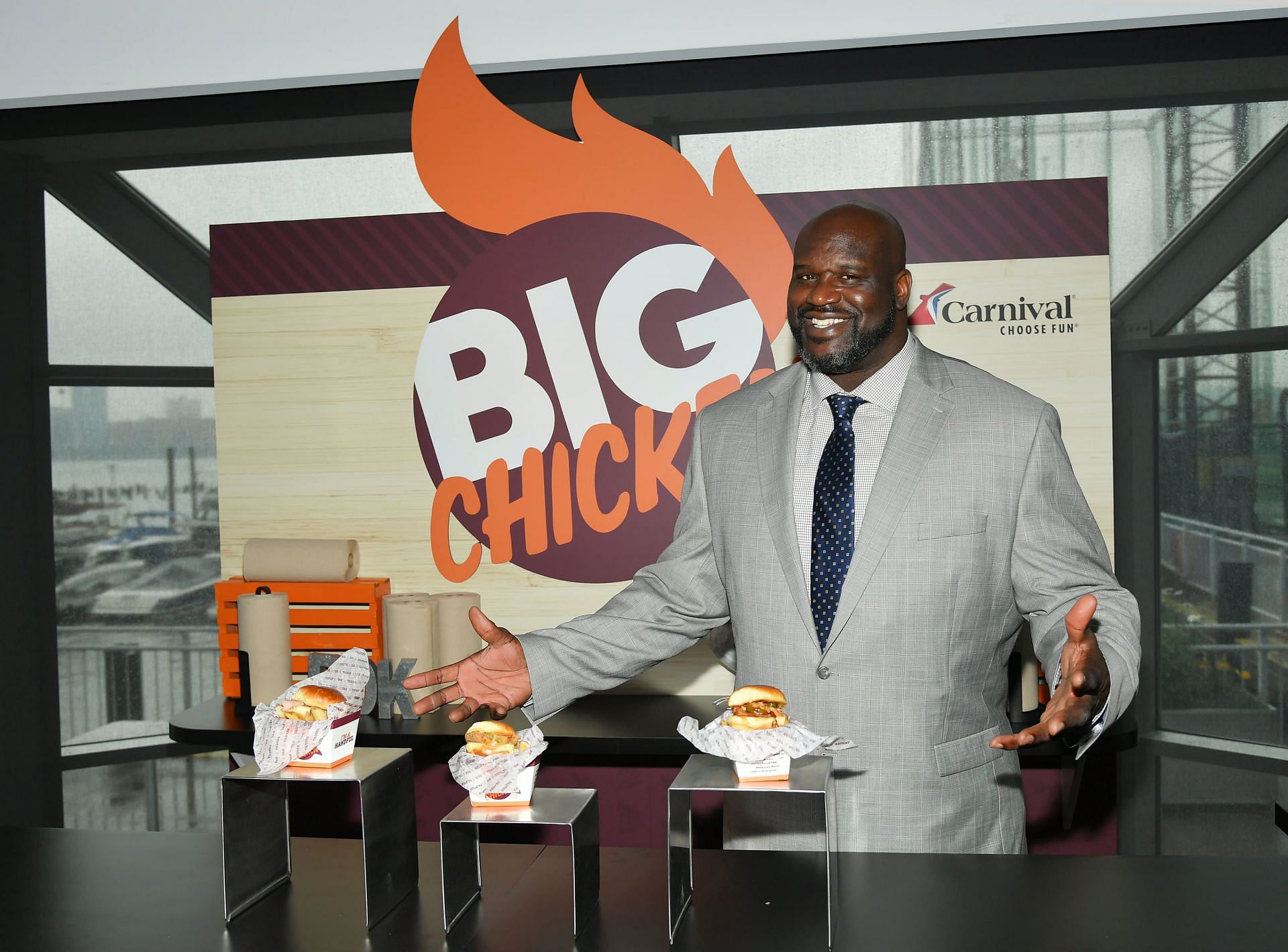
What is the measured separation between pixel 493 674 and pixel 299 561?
1.34m

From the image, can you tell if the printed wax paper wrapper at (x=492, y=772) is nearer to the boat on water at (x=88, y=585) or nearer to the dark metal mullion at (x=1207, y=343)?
the dark metal mullion at (x=1207, y=343)

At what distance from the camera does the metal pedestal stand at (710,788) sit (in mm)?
1252

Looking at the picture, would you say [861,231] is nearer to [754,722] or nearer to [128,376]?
[754,722]

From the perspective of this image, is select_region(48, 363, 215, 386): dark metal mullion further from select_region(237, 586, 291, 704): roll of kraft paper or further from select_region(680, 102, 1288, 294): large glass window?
select_region(680, 102, 1288, 294): large glass window

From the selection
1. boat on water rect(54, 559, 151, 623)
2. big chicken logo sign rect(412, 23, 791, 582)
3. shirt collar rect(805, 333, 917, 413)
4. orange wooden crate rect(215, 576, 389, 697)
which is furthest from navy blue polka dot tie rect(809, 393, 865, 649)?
boat on water rect(54, 559, 151, 623)

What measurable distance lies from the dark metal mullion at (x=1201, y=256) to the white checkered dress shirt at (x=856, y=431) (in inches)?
41.1

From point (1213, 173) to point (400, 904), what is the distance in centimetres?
245

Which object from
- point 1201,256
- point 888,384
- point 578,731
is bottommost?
point 578,731

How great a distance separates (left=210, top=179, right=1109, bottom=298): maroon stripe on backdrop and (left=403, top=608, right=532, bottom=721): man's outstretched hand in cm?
147

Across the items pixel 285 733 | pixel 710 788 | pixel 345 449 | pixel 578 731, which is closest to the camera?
pixel 710 788

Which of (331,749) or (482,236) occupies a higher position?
(482,236)

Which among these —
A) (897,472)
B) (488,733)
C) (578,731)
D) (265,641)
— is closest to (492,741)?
(488,733)

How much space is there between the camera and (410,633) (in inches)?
105

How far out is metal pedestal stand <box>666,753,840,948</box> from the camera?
Result: 4.11 feet
